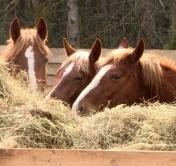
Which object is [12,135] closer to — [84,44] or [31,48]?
[31,48]

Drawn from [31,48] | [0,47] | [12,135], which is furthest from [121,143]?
[0,47]

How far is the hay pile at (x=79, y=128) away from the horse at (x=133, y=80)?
1332 mm

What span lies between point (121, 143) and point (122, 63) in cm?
174

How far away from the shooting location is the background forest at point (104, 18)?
473 inches

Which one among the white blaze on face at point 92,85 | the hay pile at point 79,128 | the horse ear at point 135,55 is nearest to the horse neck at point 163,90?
the horse ear at point 135,55

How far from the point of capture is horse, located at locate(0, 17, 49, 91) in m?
5.46

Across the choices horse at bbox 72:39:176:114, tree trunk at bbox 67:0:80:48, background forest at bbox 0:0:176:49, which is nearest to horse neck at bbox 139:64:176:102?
horse at bbox 72:39:176:114

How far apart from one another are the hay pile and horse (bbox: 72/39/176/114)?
133cm

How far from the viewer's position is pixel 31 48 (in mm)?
5719

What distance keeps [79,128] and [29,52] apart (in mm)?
2656

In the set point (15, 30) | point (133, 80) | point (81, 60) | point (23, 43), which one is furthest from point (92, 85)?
point (15, 30)

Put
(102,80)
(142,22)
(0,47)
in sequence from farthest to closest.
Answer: (142,22) → (0,47) → (102,80)

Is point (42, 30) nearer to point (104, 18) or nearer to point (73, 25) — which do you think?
point (73, 25)

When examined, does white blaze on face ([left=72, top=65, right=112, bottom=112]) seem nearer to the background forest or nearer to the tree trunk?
the tree trunk
